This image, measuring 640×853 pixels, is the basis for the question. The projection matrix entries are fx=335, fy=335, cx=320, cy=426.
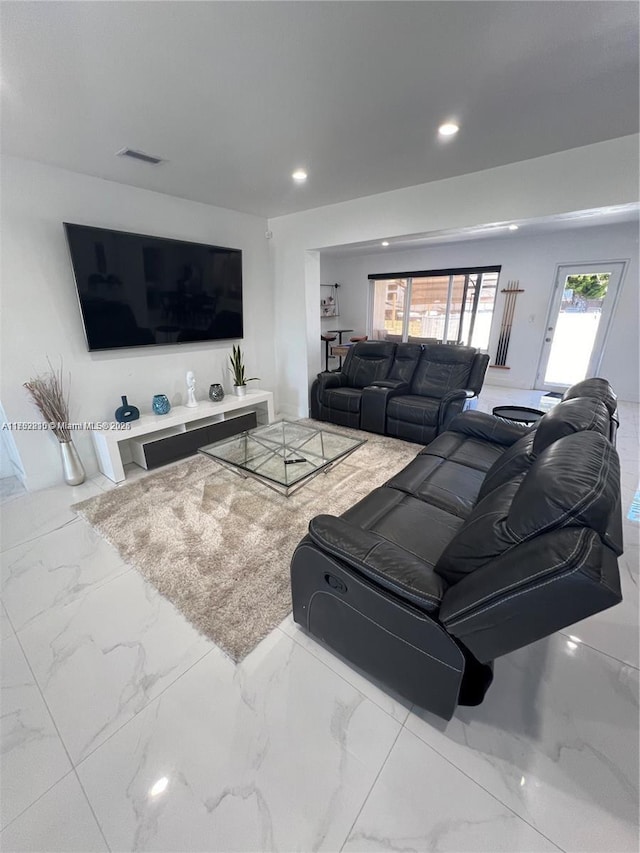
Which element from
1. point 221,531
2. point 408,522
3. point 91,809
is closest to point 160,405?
point 221,531

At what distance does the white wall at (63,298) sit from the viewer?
97.1 inches

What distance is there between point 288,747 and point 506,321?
6645mm

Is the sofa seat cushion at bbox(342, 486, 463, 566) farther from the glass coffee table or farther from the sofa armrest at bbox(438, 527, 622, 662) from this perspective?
the glass coffee table

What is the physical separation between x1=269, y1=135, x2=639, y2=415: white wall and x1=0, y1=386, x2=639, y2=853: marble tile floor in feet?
9.08

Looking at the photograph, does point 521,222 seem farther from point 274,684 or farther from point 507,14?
point 274,684

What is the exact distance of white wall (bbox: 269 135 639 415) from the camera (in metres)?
2.34

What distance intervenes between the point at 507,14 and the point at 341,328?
23.2ft

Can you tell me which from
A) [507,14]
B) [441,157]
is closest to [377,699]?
[507,14]

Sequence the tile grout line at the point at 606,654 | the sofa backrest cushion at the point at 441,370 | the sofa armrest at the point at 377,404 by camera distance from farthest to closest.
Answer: the sofa backrest cushion at the point at 441,370 < the sofa armrest at the point at 377,404 < the tile grout line at the point at 606,654

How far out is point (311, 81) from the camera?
1.63 m

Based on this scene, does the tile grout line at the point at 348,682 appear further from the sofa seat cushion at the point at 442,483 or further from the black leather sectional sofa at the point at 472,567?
the sofa seat cushion at the point at 442,483

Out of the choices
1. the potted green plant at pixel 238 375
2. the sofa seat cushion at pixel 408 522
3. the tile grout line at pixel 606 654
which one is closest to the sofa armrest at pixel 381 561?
the sofa seat cushion at pixel 408 522

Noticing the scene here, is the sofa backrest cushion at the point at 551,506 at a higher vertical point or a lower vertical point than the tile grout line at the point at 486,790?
higher

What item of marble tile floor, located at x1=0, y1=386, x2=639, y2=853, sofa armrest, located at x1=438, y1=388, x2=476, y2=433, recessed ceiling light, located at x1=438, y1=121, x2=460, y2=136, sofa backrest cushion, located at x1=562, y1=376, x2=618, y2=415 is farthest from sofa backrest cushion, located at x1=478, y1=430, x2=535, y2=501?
recessed ceiling light, located at x1=438, y1=121, x2=460, y2=136
